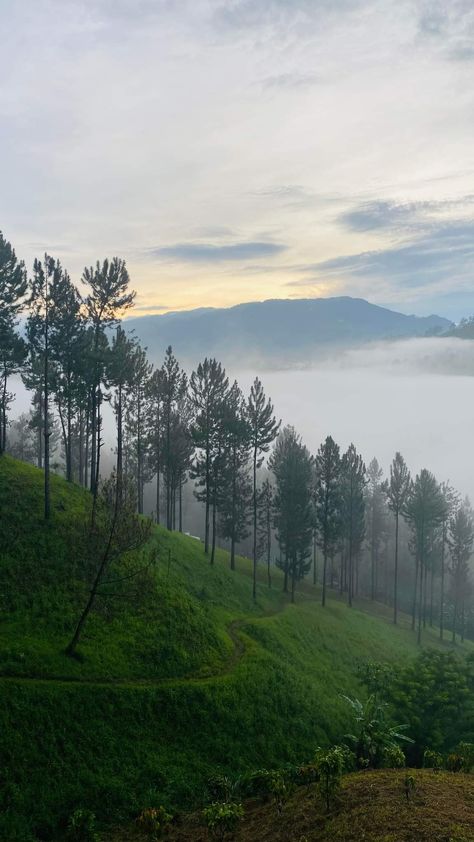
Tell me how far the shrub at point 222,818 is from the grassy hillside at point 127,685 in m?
4.73

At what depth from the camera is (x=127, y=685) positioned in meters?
27.4

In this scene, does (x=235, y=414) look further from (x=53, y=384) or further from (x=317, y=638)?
(x=317, y=638)

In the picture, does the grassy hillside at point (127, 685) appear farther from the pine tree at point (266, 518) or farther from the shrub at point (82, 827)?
the pine tree at point (266, 518)

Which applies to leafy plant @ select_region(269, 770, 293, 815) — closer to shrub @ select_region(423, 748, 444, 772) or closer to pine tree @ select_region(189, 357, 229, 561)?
shrub @ select_region(423, 748, 444, 772)

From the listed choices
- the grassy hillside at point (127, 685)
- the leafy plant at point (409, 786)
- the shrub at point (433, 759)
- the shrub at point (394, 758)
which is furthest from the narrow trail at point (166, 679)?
the leafy plant at point (409, 786)

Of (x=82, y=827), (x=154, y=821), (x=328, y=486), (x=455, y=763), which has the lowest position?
(x=154, y=821)

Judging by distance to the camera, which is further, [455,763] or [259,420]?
[259,420]

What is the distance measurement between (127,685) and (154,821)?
7.14 metres

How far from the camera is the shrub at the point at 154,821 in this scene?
20.8 m

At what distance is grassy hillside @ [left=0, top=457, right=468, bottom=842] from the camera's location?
2233 centimetres

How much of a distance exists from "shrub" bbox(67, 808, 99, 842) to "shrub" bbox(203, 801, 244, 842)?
4.74m

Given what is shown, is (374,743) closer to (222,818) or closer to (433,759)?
(433,759)

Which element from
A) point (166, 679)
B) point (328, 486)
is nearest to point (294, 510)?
point (328, 486)

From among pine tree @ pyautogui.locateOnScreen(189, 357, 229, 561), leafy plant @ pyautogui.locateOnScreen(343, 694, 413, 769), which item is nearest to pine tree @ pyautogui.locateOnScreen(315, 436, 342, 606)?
pine tree @ pyautogui.locateOnScreen(189, 357, 229, 561)
